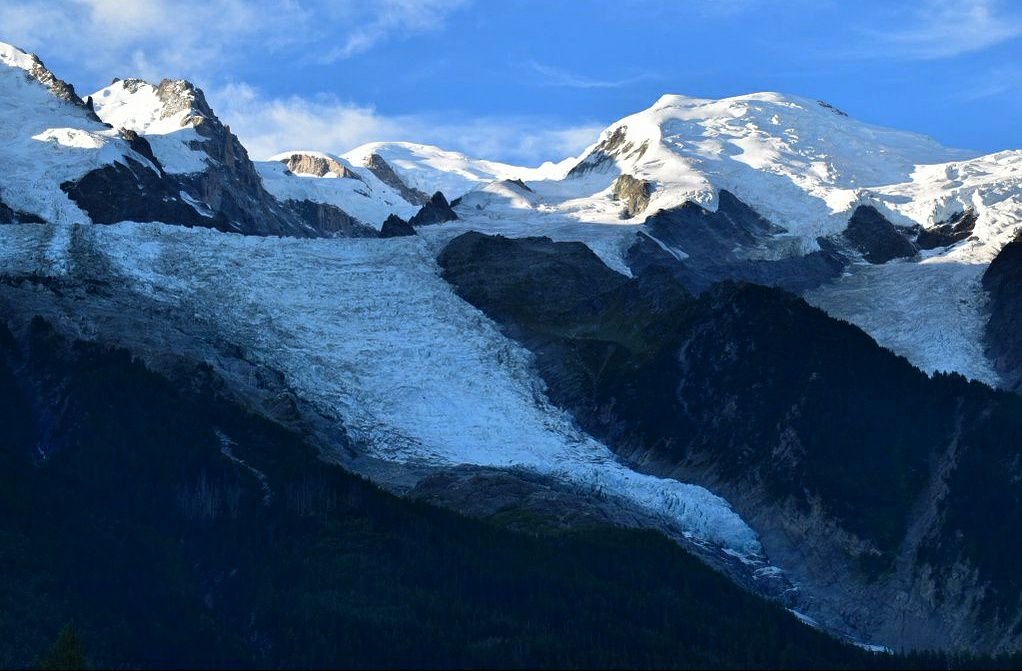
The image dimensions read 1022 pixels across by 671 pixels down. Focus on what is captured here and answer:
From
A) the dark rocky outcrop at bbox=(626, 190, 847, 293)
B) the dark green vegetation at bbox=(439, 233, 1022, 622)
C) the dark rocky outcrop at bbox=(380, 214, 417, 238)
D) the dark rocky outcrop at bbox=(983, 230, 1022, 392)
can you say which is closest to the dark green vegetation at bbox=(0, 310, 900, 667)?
the dark green vegetation at bbox=(439, 233, 1022, 622)

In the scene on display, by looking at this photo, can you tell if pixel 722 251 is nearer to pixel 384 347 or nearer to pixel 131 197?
pixel 131 197

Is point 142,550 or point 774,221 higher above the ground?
point 774,221

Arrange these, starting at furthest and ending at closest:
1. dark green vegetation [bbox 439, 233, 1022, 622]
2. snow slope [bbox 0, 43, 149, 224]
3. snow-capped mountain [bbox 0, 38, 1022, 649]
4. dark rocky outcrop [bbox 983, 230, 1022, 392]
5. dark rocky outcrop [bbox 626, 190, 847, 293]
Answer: snow slope [bbox 0, 43, 149, 224]
dark rocky outcrop [bbox 626, 190, 847, 293]
dark rocky outcrop [bbox 983, 230, 1022, 392]
snow-capped mountain [bbox 0, 38, 1022, 649]
dark green vegetation [bbox 439, 233, 1022, 622]

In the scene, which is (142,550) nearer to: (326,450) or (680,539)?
(326,450)

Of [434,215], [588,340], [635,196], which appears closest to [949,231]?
[635,196]

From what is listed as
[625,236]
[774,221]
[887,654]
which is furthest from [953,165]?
[887,654]

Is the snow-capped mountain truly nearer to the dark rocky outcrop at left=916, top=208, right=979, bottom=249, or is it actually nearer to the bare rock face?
the dark rocky outcrop at left=916, top=208, right=979, bottom=249
